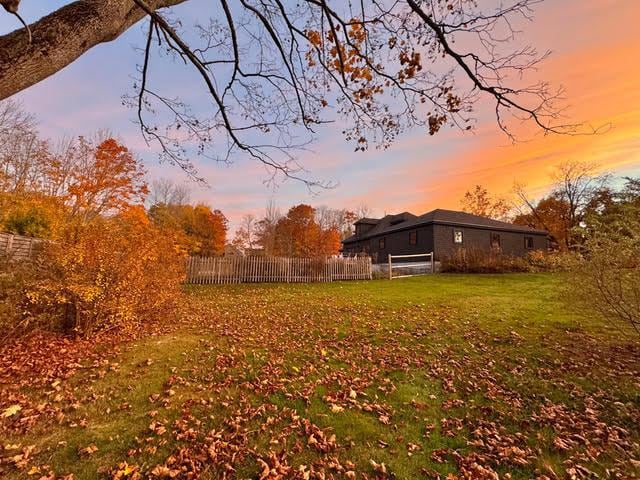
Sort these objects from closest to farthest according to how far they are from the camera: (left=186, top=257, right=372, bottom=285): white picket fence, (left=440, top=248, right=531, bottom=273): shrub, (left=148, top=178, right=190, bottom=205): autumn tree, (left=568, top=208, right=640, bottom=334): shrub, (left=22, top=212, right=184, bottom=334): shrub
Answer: (left=568, top=208, right=640, bottom=334): shrub, (left=22, top=212, right=184, bottom=334): shrub, (left=186, top=257, right=372, bottom=285): white picket fence, (left=440, top=248, right=531, bottom=273): shrub, (left=148, top=178, right=190, bottom=205): autumn tree

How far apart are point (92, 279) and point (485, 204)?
5076cm

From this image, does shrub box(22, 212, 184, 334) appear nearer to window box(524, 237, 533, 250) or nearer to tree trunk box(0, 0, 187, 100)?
tree trunk box(0, 0, 187, 100)

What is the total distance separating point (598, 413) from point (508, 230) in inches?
1245

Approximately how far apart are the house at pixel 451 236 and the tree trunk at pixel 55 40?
26.5m

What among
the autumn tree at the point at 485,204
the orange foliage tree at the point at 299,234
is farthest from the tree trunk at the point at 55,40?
the autumn tree at the point at 485,204

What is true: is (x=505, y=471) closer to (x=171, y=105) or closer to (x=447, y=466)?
(x=447, y=466)

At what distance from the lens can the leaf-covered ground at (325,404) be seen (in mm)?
2832

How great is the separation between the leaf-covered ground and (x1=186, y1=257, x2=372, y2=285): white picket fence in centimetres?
1070

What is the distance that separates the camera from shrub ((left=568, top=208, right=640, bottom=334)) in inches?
182

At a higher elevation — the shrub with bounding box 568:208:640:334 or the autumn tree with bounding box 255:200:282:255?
the autumn tree with bounding box 255:200:282:255

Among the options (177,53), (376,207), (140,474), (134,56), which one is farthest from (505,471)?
(376,207)

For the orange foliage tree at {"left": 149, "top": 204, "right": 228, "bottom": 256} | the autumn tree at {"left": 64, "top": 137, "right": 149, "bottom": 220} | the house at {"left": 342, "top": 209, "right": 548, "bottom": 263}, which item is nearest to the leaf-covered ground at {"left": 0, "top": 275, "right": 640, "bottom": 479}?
the autumn tree at {"left": 64, "top": 137, "right": 149, "bottom": 220}

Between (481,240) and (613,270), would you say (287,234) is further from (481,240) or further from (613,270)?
(613,270)

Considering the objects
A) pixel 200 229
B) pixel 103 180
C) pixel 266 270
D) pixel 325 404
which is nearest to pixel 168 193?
pixel 200 229
